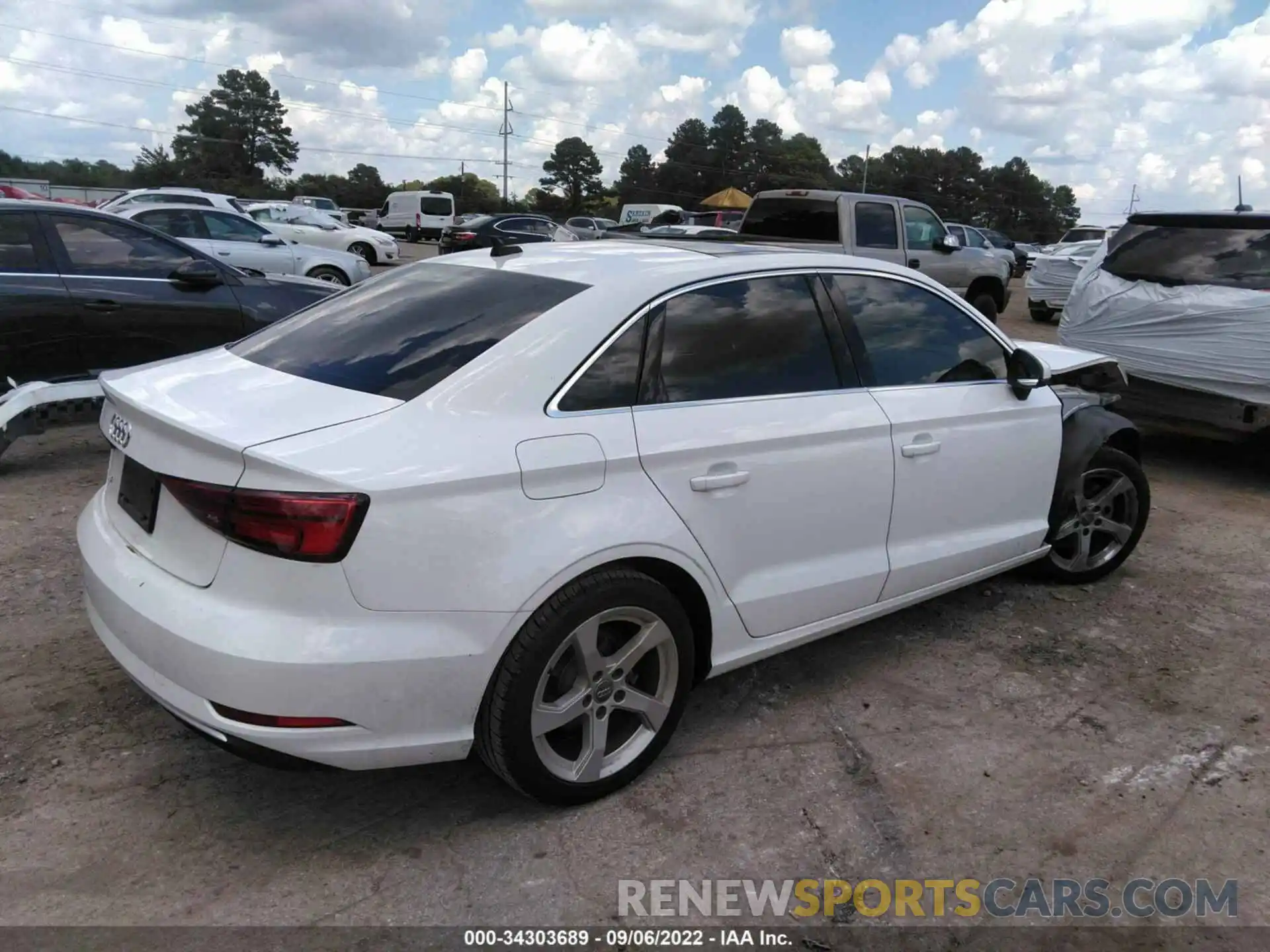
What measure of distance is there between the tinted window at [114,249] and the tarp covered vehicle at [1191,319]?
21.9 feet

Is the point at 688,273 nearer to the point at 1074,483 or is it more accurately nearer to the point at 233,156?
the point at 1074,483

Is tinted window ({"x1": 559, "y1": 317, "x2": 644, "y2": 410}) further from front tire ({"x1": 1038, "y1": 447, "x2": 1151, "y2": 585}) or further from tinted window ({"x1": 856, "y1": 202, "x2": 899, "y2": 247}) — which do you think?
tinted window ({"x1": 856, "y1": 202, "x2": 899, "y2": 247})

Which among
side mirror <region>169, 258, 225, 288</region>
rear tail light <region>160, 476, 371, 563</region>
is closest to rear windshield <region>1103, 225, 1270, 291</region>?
rear tail light <region>160, 476, 371, 563</region>

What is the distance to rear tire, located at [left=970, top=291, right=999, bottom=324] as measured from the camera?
13883 mm

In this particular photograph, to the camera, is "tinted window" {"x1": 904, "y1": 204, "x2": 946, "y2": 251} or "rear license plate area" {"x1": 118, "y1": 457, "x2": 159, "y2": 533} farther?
"tinted window" {"x1": 904, "y1": 204, "x2": 946, "y2": 251}

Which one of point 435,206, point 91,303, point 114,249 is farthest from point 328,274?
point 435,206

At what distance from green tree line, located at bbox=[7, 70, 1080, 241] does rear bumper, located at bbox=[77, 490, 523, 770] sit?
82.9m

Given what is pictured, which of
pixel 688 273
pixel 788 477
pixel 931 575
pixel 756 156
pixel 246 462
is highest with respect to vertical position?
pixel 756 156

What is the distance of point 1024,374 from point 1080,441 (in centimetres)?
65

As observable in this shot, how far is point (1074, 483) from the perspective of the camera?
4.41 m

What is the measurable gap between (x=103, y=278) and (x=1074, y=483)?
5.91 m

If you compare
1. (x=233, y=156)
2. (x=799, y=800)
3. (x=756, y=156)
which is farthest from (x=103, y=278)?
(x=756, y=156)

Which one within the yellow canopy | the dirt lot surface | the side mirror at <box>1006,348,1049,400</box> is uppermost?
the yellow canopy

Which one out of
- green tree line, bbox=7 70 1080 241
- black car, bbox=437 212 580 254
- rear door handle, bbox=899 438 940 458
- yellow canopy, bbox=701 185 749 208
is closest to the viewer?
rear door handle, bbox=899 438 940 458
